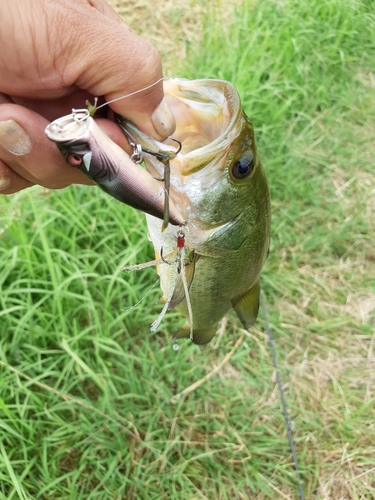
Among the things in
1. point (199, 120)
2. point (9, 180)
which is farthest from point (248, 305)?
point (9, 180)

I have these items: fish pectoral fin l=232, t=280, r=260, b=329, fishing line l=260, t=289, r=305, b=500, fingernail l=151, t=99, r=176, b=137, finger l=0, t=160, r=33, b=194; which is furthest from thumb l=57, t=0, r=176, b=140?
fishing line l=260, t=289, r=305, b=500

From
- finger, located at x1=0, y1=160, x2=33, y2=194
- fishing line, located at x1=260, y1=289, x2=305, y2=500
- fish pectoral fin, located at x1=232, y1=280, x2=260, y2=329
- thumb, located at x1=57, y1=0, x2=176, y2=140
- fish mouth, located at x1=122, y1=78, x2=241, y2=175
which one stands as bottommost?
fishing line, located at x1=260, y1=289, x2=305, y2=500

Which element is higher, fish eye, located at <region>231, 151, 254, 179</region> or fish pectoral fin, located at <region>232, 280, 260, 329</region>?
fish eye, located at <region>231, 151, 254, 179</region>

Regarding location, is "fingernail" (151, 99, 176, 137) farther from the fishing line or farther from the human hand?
the fishing line

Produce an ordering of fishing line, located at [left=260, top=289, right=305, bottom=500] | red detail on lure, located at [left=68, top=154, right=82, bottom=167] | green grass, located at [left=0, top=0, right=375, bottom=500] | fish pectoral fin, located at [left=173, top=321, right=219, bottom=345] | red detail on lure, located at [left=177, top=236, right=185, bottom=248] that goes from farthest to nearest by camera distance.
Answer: fishing line, located at [left=260, top=289, right=305, bottom=500] < green grass, located at [left=0, top=0, right=375, bottom=500] < fish pectoral fin, located at [left=173, top=321, right=219, bottom=345] < red detail on lure, located at [left=177, top=236, right=185, bottom=248] < red detail on lure, located at [left=68, top=154, right=82, bottom=167]

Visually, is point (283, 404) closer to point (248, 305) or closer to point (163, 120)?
point (248, 305)

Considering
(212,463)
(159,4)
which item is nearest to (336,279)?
(212,463)
